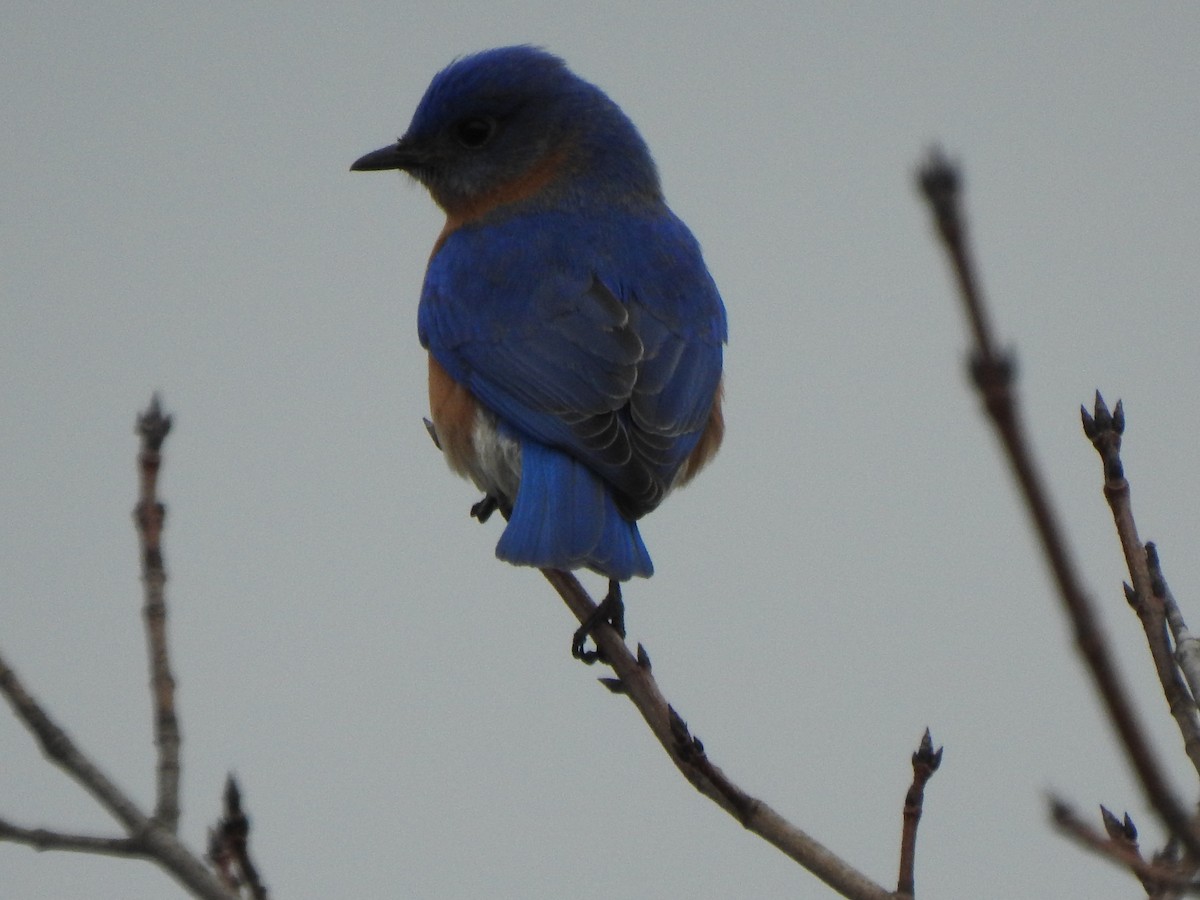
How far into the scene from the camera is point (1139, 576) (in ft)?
9.52

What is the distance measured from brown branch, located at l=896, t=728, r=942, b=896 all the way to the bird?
6.23ft

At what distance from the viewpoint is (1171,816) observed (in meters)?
1.34

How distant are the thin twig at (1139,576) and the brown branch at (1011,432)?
1443 millimetres

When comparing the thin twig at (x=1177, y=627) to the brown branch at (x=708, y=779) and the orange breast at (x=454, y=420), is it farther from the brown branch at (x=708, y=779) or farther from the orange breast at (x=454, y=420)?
the orange breast at (x=454, y=420)

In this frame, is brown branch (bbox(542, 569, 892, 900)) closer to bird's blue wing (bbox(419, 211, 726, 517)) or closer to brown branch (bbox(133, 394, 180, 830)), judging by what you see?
brown branch (bbox(133, 394, 180, 830))

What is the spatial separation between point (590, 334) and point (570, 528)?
1084 millimetres

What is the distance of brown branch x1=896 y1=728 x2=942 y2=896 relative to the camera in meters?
2.63

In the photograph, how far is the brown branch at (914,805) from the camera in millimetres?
2633

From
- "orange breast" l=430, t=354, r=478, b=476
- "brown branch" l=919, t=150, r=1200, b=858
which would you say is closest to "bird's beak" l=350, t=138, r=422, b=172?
"orange breast" l=430, t=354, r=478, b=476

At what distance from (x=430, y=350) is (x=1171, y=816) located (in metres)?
5.04

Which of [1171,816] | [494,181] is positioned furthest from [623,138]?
[1171,816]

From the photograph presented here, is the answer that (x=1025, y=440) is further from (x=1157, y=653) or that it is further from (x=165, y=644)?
(x=165, y=644)

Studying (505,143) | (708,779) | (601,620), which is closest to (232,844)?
(708,779)

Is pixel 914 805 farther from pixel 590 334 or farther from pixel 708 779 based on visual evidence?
pixel 590 334
